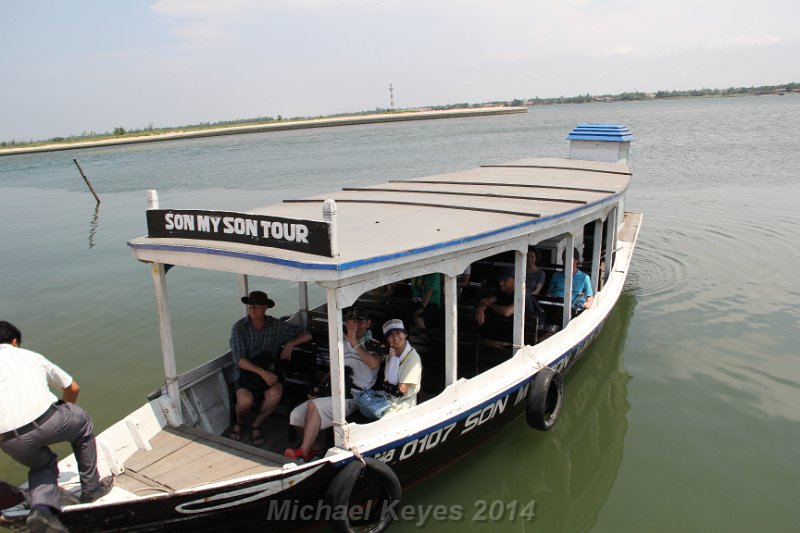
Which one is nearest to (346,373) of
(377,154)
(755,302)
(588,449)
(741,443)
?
(588,449)

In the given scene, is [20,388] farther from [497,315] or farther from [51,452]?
[497,315]

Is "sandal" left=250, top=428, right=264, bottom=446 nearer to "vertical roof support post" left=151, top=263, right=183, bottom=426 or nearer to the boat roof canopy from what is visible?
"vertical roof support post" left=151, top=263, right=183, bottom=426

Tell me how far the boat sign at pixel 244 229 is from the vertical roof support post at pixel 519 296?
85.4 inches

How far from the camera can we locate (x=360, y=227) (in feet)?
16.6

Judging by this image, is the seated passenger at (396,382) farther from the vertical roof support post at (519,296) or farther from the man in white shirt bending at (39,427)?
the man in white shirt bending at (39,427)

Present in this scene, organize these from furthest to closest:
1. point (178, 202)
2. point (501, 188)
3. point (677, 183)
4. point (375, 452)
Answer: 1. point (178, 202)
2. point (677, 183)
3. point (501, 188)
4. point (375, 452)

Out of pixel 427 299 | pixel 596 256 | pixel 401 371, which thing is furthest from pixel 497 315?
pixel 596 256

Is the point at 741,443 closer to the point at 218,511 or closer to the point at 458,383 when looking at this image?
the point at 458,383

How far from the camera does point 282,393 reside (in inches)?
212

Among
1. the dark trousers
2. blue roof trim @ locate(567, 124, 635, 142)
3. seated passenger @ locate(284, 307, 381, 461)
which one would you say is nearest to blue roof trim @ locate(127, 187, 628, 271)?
seated passenger @ locate(284, 307, 381, 461)

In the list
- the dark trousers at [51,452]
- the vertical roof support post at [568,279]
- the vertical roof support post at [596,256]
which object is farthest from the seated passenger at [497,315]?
the dark trousers at [51,452]

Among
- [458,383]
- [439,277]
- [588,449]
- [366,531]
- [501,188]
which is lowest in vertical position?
[588,449]

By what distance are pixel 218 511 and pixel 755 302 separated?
872 cm

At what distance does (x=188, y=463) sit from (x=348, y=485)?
1.35 meters
